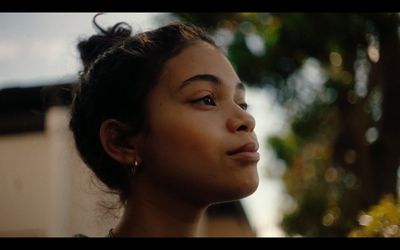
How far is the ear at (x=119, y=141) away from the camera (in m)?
1.56

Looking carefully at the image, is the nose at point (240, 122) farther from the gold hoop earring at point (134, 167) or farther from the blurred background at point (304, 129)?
the blurred background at point (304, 129)

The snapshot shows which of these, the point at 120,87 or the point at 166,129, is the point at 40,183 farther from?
the point at 166,129

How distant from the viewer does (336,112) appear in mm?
7930

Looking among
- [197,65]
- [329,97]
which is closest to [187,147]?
[197,65]

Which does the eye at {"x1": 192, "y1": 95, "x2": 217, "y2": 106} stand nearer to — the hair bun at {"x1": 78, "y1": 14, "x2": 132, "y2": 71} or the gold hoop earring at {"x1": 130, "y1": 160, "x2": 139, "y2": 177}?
the gold hoop earring at {"x1": 130, "y1": 160, "x2": 139, "y2": 177}

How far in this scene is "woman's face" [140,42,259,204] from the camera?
1403mm

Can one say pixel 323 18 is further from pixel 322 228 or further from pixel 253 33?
pixel 322 228

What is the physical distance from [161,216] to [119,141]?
232 millimetres

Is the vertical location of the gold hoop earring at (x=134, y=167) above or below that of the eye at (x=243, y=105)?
below

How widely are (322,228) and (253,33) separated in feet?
8.62

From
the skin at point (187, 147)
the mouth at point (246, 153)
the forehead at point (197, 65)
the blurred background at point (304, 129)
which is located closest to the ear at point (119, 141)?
the skin at point (187, 147)

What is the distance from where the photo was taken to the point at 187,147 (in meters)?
1.43

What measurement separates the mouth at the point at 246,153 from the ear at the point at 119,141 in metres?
0.27

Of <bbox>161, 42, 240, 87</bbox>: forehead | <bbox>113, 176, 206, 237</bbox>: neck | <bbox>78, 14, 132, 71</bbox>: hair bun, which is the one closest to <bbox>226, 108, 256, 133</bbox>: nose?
<bbox>161, 42, 240, 87</bbox>: forehead
